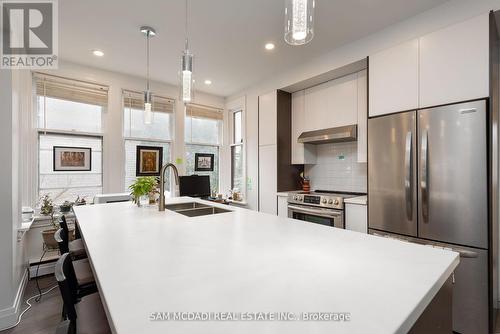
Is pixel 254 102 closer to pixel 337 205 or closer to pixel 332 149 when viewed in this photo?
pixel 332 149

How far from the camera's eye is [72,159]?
349 cm

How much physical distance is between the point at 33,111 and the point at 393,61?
443cm

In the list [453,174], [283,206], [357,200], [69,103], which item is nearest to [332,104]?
[357,200]

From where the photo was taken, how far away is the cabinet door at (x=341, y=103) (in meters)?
3.15

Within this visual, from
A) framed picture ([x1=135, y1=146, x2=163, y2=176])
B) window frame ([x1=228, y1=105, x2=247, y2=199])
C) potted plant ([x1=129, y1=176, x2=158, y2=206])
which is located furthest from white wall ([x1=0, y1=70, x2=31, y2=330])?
window frame ([x1=228, y1=105, x2=247, y2=199])

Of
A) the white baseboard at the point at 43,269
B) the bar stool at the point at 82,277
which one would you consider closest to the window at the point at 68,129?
the white baseboard at the point at 43,269

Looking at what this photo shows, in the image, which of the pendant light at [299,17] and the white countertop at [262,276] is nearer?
the white countertop at [262,276]

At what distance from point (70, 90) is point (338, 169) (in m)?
4.05

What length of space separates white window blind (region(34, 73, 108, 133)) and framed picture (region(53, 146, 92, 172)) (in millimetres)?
293

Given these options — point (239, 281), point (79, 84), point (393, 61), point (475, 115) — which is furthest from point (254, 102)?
point (239, 281)

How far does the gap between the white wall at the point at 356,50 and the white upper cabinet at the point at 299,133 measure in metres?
0.34

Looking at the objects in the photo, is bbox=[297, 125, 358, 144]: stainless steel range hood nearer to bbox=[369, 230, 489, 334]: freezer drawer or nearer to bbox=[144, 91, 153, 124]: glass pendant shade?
bbox=[369, 230, 489, 334]: freezer drawer

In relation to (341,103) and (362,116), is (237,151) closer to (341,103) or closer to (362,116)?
(341,103)

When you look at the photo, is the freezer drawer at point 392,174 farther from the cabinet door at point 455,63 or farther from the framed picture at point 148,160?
the framed picture at point 148,160
